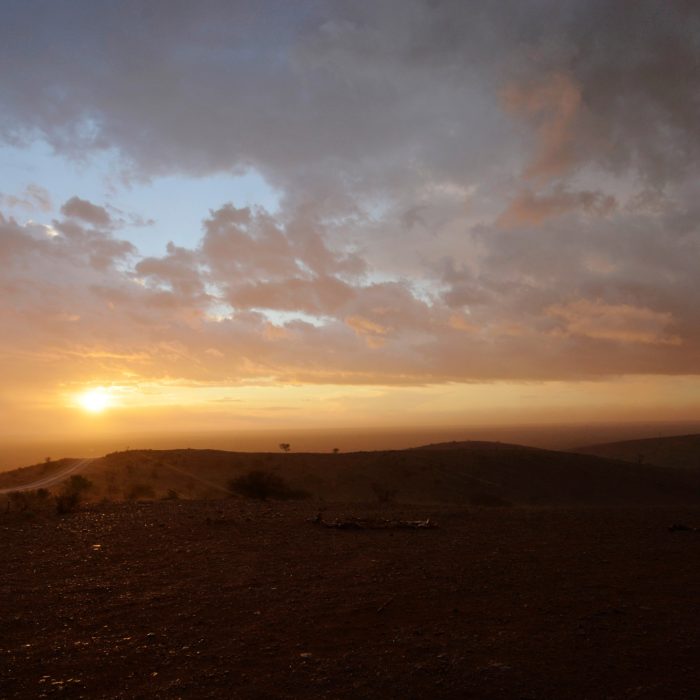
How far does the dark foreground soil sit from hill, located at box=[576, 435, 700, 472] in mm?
65527

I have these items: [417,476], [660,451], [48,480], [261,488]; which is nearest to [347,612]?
[261,488]

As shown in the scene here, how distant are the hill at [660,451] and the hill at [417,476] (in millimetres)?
25591

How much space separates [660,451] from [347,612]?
274 ft

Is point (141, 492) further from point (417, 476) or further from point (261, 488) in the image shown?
point (417, 476)

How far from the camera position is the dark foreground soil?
662 centimetres

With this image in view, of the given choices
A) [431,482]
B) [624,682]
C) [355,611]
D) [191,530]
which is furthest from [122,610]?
[431,482]

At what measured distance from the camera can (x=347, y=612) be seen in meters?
8.78

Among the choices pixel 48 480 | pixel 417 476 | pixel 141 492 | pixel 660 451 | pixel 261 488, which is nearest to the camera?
pixel 261 488

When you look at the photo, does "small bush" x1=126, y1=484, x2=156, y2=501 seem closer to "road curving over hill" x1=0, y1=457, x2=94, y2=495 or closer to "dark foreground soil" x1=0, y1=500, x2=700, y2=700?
"road curving over hill" x1=0, y1=457, x2=94, y2=495

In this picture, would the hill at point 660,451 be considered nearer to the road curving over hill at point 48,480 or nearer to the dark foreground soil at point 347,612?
the road curving over hill at point 48,480

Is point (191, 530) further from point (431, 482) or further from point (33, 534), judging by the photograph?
point (431, 482)

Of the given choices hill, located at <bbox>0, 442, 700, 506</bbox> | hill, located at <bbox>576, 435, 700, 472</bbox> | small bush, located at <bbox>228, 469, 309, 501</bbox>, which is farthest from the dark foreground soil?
hill, located at <bbox>576, 435, 700, 472</bbox>

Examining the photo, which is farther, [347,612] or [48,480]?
[48,480]

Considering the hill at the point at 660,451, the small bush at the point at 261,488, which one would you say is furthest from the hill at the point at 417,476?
the hill at the point at 660,451
